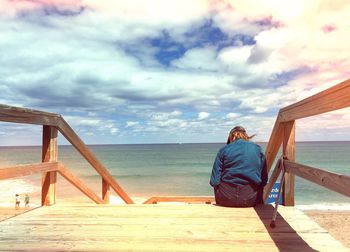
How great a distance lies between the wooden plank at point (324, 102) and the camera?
75.6 inches

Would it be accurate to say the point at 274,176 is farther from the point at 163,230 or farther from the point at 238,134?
the point at 163,230

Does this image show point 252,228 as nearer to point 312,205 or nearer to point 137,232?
point 137,232

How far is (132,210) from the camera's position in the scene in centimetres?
416

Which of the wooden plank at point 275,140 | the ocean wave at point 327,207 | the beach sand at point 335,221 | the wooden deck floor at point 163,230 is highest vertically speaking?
the wooden plank at point 275,140

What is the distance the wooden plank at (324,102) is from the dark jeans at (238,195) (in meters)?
1.08

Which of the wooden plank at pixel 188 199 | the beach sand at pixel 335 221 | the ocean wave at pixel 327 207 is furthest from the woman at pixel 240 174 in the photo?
the ocean wave at pixel 327 207

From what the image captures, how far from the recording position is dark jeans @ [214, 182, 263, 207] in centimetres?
414

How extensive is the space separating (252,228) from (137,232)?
42.8 inches

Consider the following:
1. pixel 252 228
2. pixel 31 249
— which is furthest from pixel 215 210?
pixel 31 249

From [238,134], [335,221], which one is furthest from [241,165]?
[335,221]

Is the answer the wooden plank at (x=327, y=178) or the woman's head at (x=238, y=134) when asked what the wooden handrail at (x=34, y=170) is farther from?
the wooden plank at (x=327, y=178)

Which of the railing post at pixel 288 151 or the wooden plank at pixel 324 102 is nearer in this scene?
the wooden plank at pixel 324 102

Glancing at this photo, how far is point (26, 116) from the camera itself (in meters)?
3.57

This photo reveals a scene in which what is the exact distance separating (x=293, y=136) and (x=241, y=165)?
2.29 ft
